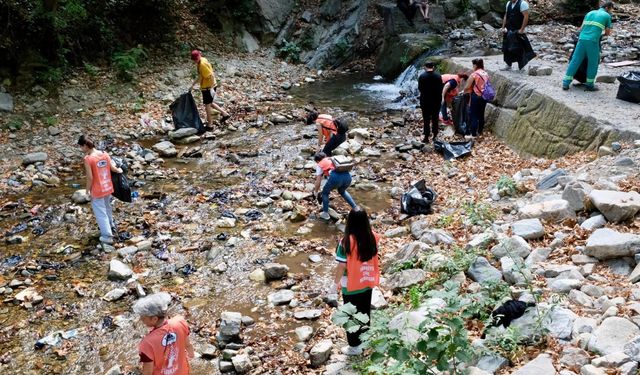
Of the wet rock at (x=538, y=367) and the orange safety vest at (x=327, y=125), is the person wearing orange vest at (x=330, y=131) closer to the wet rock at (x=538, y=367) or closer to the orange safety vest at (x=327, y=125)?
the orange safety vest at (x=327, y=125)

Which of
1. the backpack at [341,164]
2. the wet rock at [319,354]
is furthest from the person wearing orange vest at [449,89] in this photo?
the wet rock at [319,354]

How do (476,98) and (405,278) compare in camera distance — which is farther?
(476,98)

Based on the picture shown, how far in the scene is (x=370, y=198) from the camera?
29.5 ft

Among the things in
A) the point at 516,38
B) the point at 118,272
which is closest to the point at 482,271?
the point at 118,272

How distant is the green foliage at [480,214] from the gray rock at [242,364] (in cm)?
341

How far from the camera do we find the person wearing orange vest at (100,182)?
7.33 meters

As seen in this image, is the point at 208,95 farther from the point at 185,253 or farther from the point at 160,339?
the point at 160,339

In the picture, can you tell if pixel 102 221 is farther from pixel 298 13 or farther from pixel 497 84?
pixel 298 13

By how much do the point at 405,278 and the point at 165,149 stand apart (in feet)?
22.9

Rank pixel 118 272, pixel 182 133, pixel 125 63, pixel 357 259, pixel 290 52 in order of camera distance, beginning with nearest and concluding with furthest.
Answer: pixel 357 259
pixel 118 272
pixel 182 133
pixel 125 63
pixel 290 52

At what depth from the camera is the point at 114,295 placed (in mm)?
6434

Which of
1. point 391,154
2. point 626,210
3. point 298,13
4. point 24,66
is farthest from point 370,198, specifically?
point 298,13

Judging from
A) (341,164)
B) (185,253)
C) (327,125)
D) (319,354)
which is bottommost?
(185,253)

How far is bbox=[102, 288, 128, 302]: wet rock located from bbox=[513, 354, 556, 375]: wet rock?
4682mm
